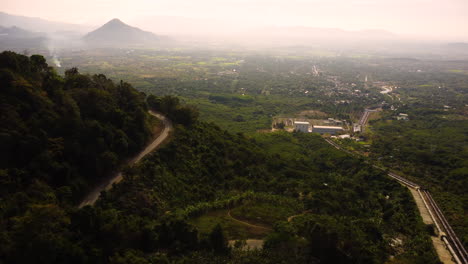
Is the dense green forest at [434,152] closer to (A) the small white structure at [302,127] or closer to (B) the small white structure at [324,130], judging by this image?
(B) the small white structure at [324,130]

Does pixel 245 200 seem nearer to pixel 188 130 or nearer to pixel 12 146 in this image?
pixel 188 130

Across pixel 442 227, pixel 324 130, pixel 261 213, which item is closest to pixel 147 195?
pixel 261 213

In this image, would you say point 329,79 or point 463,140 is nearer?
point 463,140

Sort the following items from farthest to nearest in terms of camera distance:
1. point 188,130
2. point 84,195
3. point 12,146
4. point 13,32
Result: point 13,32, point 188,130, point 84,195, point 12,146

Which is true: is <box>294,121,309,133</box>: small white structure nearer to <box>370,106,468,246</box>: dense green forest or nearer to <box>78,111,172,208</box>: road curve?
<box>370,106,468,246</box>: dense green forest

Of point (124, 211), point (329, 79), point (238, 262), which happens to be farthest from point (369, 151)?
point (329, 79)

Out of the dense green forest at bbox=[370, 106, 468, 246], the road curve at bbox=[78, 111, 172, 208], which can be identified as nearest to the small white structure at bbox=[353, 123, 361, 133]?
the dense green forest at bbox=[370, 106, 468, 246]

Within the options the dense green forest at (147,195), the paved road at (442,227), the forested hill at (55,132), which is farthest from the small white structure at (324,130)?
the forested hill at (55,132)
